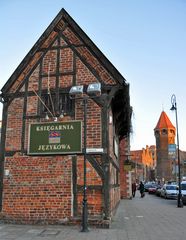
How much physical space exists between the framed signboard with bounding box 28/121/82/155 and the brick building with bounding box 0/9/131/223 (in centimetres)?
4

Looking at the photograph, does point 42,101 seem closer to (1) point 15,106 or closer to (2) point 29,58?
(1) point 15,106

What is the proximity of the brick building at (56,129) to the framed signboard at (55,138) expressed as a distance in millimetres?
39

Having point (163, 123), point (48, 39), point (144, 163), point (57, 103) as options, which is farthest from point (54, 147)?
point (144, 163)

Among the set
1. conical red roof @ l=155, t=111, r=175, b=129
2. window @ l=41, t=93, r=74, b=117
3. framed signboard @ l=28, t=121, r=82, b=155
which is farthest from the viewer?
conical red roof @ l=155, t=111, r=175, b=129

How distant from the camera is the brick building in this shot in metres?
10.4

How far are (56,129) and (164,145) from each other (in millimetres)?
82079

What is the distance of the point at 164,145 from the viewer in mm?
89188

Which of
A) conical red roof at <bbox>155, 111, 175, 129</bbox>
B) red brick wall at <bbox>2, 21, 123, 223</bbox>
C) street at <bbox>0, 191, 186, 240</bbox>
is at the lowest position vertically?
street at <bbox>0, 191, 186, 240</bbox>

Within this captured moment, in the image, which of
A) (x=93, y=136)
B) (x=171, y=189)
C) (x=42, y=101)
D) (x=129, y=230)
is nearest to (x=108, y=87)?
(x=93, y=136)

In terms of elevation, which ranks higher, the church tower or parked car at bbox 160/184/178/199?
the church tower

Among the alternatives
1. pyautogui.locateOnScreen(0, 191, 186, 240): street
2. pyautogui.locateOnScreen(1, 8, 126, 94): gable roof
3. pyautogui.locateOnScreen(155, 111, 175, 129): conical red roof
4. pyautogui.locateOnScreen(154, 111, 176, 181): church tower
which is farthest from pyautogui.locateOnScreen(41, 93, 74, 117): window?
pyautogui.locateOnScreen(155, 111, 175, 129): conical red roof

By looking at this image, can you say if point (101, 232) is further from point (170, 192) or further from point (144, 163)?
point (144, 163)

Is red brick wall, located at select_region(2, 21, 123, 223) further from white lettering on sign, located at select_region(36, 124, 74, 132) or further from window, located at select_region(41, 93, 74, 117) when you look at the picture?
white lettering on sign, located at select_region(36, 124, 74, 132)

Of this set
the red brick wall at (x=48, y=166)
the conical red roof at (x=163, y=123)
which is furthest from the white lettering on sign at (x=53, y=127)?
the conical red roof at (x=163, y=123)
